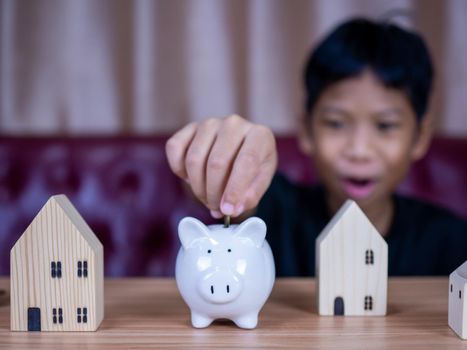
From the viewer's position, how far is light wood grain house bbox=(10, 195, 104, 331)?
668mm

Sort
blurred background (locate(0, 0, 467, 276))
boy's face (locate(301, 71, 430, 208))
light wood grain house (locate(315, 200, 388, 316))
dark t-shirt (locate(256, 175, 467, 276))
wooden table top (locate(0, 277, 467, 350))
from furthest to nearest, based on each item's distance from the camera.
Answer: blurred background (locate(0, 0, 467, 276)), dark t-shirt (locate(256, 175, 467, 276)), boy's face (locate(301, 71, 430, 208)), light wood grain house (locate(315, 200, 388, 316)), wooden table top (locate(0, 277, 467, 350))

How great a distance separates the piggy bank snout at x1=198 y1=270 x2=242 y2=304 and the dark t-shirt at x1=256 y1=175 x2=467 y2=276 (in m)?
0.79

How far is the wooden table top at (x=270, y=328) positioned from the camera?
63cm

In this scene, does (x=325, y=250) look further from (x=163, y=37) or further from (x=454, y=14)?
(x=454, y=14)

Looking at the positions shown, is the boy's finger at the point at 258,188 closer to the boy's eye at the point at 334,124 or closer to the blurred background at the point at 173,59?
the boy's eye at the point at 334,124

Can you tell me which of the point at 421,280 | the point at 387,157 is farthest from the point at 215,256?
the point at 387,157

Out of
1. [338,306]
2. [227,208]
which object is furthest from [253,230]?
[338,306]

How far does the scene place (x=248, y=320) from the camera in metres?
0.68

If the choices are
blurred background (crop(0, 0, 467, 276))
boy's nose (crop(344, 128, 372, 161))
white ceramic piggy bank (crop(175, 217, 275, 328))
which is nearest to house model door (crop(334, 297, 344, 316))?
white ceramic piggy bank (crop(175, 217, 275, 328))

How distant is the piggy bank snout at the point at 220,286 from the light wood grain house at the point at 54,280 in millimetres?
124

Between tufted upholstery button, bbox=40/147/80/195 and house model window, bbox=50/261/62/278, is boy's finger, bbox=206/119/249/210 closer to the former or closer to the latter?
house model window, bbox=50/261/62/278

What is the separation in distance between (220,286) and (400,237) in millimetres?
928

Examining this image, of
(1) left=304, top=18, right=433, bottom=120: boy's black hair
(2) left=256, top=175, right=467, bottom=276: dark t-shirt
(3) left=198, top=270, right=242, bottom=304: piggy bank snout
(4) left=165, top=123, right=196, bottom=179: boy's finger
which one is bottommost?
(2) left=256, top=175, right=467, bottom=276: dark t-shirt

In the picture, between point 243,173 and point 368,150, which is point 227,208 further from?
point 368,150
